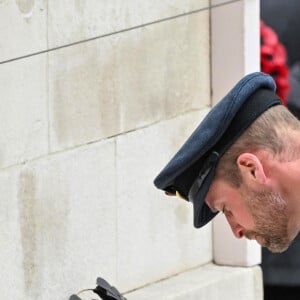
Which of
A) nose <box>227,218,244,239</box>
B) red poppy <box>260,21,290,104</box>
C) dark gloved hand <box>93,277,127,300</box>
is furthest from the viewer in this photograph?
red poppy <box>260,21,290,104</box>

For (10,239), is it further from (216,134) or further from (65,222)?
(216,134)

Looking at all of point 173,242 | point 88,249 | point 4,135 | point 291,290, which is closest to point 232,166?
point 4,135

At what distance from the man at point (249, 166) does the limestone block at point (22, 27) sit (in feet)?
4.39

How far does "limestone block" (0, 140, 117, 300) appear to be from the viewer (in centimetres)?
599

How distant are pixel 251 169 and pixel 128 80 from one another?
2161 millimetres

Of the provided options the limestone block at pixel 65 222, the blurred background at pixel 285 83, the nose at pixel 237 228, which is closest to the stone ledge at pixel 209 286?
the limestone block at pixel 65 222

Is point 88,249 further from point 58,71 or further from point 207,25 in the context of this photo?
point 207,25

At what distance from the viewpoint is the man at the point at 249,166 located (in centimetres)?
448

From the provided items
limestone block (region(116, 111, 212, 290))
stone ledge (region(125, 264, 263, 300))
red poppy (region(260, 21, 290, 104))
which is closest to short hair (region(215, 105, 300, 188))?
limestone block (region(116, 111, 212, 290))

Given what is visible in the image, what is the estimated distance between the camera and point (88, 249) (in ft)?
21.0

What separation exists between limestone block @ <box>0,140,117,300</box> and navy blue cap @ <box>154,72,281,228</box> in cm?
138

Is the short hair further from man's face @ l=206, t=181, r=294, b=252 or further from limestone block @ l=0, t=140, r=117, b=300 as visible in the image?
limestone block @ l=0, t=140, r=117, b=300

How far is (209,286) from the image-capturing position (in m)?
7.04

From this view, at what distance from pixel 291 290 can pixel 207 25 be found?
1970 millimetres
